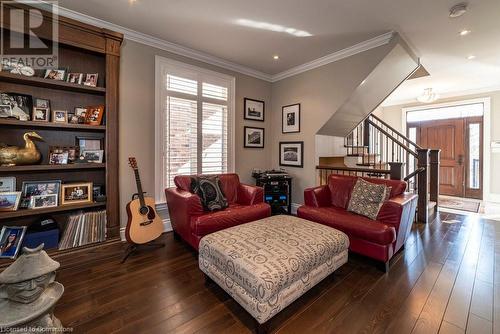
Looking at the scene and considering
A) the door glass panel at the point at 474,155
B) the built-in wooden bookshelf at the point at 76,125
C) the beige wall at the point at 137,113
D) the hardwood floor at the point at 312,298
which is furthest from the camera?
the door glass panel at the point at 474,155

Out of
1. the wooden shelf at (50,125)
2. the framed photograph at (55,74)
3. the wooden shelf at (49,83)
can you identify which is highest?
the framed photograph at (55,74)

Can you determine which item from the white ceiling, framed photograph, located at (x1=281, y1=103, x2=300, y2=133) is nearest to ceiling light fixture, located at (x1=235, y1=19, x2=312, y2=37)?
the white ceiling

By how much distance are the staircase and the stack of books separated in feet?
11.0

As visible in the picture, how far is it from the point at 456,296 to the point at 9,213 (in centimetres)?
415

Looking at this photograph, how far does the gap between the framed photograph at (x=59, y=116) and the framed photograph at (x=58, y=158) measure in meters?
0.38

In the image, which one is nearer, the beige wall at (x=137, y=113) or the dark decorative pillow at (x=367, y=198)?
the dark decorative pillow at (x=367, y=198)

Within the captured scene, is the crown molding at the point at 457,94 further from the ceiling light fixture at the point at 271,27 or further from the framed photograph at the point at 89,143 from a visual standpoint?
the framed photograph at the point at 89,143

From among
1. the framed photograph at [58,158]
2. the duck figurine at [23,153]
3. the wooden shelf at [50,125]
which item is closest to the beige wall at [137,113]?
the wooden shelf at [50,125]

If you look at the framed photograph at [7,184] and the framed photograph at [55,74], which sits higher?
the framed photograph at [55,74]

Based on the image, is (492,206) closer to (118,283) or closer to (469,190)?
(469,190)

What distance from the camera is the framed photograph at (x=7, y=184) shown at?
2.32 m

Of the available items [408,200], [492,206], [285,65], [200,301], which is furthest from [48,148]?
[492,206]

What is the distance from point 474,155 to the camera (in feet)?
17.9

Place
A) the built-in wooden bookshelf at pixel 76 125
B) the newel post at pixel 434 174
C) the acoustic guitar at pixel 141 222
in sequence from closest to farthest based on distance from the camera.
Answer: the built-in wooden bookshelf at pixel 76 125 < the acoustic guitar at pixel 141 222 < the newel post at pixel 434 174
